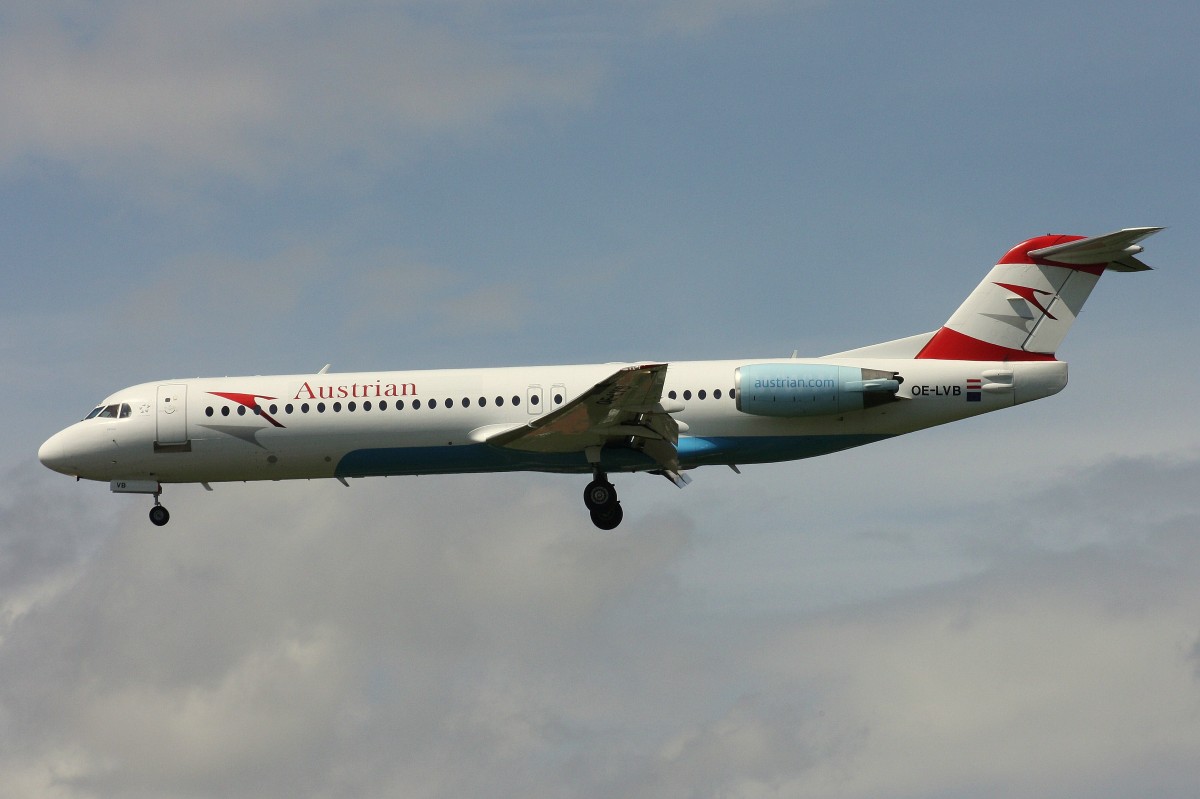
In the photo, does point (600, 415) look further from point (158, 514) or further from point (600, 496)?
point (158, 514)

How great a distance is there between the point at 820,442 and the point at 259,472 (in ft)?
42.4

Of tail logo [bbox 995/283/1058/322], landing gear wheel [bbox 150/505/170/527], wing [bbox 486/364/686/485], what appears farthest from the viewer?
landing gear wheel [bbox 150/505/170/527]

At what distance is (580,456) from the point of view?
3506 centimetres

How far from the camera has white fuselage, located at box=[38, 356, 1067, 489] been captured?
34719 mm

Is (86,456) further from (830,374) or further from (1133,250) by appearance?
(1133,250)

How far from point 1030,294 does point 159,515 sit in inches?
827

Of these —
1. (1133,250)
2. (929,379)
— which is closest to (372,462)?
(929,379)

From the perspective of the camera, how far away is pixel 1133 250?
35375 mm

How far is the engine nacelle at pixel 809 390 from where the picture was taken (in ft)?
112

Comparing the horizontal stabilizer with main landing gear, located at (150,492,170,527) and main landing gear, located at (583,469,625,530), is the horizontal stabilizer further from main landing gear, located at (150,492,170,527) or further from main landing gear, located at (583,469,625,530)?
main landing gear, located at (150,492,170,527)

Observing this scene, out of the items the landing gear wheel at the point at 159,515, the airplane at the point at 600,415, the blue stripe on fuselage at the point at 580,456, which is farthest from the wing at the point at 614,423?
the landing gear wheel at the point at 159,515

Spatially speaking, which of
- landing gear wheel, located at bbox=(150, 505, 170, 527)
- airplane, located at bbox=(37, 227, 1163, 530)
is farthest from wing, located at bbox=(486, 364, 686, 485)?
landing gear wheel, located at bbox=(150, 505, 170, 527)

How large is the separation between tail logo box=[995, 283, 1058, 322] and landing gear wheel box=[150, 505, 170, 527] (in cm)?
2034

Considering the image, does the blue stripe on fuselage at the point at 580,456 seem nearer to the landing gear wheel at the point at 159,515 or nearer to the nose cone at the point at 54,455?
the landing gear wheel at the point at 159,515
